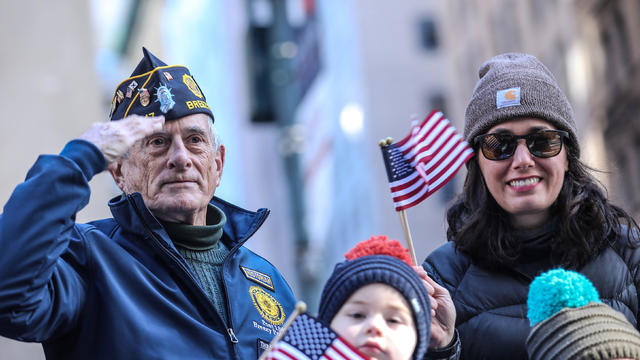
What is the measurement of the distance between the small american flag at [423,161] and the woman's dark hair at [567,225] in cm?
25

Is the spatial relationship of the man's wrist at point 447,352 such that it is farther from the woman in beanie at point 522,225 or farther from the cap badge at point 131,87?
the cap badge at point 131,87

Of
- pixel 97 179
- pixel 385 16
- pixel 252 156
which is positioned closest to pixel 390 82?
pixel 385 16

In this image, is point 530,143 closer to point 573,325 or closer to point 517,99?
point 517,99

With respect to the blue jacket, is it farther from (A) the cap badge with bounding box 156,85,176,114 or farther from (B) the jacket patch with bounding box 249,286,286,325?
(A) the cap badge with bounding box 156,85,176,114

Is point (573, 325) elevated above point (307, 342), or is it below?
above

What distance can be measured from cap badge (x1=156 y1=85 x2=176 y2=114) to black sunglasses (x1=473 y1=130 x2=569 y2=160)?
1.49 meters

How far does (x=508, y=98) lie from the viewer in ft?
18.8

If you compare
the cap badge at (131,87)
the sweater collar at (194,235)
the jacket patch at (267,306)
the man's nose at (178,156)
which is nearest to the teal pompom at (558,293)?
the jacket patch at (267,306)

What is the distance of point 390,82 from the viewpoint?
51625 millimetres

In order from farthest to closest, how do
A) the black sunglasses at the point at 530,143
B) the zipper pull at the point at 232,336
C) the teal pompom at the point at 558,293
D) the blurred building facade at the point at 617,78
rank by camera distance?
the blurred building facade at the point at 617,78 → the black sunglasses at the point at 530,143 → the zipper pull at the point at 232,336 → the teal pompom at the point at 558,293

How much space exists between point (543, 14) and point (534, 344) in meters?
35.4

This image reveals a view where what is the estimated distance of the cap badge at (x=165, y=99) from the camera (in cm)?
536

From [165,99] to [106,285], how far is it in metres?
0.95

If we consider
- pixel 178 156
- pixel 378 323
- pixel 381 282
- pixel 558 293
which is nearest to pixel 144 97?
pixel 178 156
